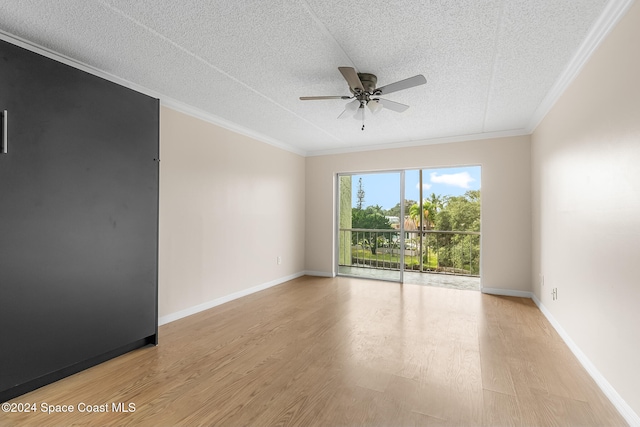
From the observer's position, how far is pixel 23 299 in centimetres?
190

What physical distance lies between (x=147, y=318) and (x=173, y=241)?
35.5 inches

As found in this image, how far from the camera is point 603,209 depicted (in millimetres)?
2018

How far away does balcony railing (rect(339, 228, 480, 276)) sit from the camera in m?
5.61

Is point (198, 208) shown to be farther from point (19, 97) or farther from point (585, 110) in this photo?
point (585, 110)

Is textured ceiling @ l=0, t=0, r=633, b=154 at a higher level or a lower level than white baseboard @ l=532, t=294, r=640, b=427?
higher

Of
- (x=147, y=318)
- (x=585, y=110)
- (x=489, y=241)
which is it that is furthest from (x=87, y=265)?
(x=489, y=241)

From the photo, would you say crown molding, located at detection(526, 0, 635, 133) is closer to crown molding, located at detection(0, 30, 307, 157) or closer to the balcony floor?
the balcony floor

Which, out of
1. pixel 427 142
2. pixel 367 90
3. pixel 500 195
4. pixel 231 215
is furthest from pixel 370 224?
pixel 367 90

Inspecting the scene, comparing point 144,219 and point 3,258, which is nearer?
point 3,258

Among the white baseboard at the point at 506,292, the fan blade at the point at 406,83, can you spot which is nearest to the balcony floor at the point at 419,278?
the white baseboard at the point at 506,292

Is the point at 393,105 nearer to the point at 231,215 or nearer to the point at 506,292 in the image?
the point at 231,215

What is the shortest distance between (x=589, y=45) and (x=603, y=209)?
1177 millimetres

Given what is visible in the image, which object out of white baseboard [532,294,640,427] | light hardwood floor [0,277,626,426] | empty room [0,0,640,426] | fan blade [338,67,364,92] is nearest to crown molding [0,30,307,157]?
empty room [0,0,640,426]

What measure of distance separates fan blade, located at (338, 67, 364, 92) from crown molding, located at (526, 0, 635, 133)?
1536 mm
